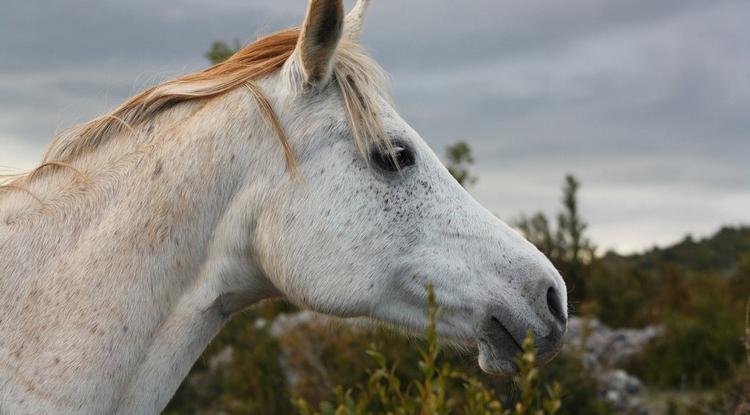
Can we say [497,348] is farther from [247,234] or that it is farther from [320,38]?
[320,38]

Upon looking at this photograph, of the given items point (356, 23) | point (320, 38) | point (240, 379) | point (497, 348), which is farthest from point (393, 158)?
point (240, 379)

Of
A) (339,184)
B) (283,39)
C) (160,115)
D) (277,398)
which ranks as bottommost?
(277,398)

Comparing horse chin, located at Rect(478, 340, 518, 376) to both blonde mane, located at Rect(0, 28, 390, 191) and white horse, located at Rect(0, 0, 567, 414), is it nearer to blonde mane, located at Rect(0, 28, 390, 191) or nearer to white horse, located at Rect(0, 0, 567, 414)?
white horse, located at Rect(0, 0, 567, 414)

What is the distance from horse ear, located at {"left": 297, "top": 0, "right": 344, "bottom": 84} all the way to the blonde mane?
0.11 metres

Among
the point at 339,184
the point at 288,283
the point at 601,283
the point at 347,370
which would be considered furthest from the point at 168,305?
the point at 601,283

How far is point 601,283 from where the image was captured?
56.2ft

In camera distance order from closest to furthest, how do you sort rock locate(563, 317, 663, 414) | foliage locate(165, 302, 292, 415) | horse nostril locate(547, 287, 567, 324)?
horse nostril locate(547, 287, 567, 324)
rock locate(563, 317, 663, 414)
foliage locate(165, 302, 292, 415)

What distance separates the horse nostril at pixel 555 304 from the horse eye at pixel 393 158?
2.21 ft

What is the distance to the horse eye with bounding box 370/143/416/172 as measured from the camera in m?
3.13

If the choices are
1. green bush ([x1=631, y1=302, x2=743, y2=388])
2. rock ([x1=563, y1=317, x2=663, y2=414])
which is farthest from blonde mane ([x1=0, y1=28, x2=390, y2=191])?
green bush ([x1=631, y1=302, x2=743, y2=388])

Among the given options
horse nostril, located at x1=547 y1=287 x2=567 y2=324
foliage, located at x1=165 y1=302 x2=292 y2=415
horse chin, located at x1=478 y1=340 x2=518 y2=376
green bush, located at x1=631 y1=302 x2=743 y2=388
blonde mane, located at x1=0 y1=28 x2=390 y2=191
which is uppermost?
blonde mane, located at x1=0 y1=28 x2=390 y2=191

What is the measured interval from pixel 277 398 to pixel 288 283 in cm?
795

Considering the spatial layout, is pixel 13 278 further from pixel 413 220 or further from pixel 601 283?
pixel 601 283

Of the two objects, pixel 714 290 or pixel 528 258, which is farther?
pixel 714 290
